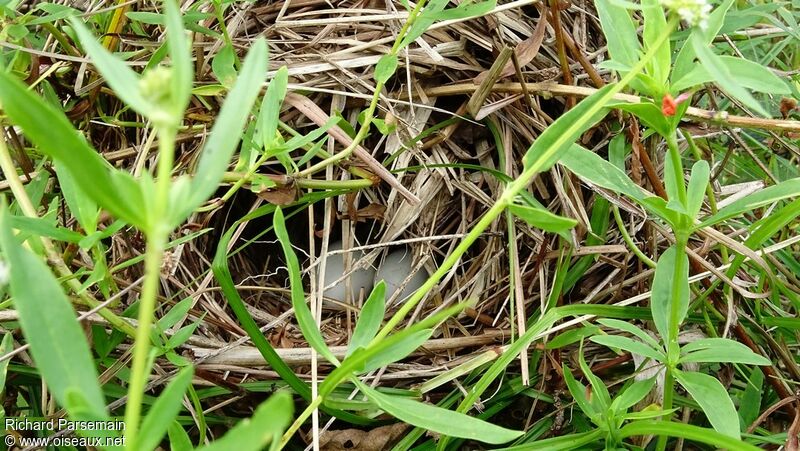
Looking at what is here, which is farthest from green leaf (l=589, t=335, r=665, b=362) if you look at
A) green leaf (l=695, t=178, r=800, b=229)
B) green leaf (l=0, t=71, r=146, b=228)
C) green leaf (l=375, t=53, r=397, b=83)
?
green leaf (l=0, t=71, r=146, b=228)

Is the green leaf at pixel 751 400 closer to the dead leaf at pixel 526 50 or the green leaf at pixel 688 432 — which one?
the green leaf at pixel 688 432

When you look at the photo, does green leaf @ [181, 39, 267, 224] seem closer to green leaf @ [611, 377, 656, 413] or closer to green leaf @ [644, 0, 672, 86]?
green leaf @ [644, 0, 672, 86]

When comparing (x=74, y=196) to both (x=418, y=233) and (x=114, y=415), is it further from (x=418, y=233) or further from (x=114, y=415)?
(x=418, y=233)

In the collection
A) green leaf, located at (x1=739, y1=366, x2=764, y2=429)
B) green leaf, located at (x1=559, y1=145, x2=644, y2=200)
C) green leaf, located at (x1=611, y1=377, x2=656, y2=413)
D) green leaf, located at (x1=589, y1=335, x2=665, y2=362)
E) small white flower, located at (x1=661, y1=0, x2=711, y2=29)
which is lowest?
green leaf, located at (x1=739, y1=366, x2=764, y2=429)

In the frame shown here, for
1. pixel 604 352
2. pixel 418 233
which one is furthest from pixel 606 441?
pixel 418 233

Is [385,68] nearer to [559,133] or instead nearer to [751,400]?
[559,133]

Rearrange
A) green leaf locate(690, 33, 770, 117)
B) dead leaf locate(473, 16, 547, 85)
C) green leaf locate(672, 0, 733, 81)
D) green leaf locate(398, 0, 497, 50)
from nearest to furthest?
green leaf locate(690, 33, 770, 117), green leaf locate(672, 0, 733, 81), green leaf locate(398, 0, 497, 50), dead leaf locate(473, 16, 547, 85)

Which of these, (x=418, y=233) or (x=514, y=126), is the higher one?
(x=514, y=126)

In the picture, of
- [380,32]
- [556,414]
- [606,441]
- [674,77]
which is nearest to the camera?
[674,77]
